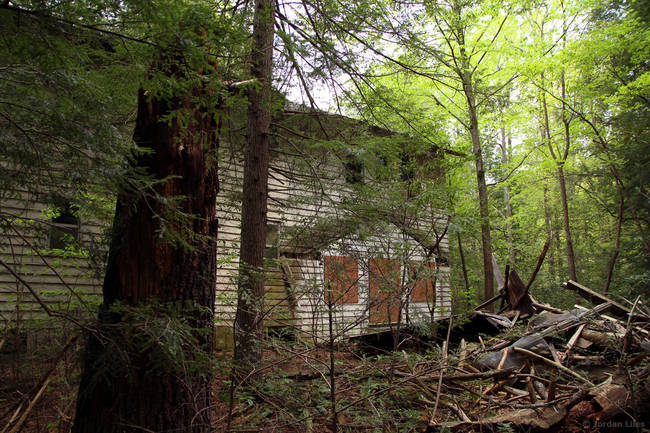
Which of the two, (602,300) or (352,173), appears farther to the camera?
(602,300)

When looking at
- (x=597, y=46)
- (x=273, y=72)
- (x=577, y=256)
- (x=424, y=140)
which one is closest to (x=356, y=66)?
(x=273, y=72)

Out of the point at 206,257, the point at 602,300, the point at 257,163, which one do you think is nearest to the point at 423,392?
the point at 206,257

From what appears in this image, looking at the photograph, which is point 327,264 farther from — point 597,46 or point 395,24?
point 597,46

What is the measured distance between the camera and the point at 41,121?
2480mm

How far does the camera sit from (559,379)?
16.0ft

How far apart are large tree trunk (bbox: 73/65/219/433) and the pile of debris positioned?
2.20 m

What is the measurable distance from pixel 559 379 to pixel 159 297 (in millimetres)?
4760

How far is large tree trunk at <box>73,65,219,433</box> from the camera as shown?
2.68 metres

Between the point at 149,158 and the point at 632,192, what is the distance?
15.0m

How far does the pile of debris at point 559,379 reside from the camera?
3.82 meters

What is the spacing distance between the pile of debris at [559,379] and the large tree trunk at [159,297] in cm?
220

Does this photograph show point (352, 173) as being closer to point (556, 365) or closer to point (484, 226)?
point (556, 365)

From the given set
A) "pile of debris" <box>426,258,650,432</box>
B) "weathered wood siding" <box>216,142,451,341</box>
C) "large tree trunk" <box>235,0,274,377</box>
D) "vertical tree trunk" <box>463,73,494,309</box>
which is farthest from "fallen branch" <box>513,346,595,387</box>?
"vertical tree trunk" <box>463,73,494,309</box>

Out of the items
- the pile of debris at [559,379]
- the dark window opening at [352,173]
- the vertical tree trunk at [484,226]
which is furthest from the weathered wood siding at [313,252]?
the vertical tree trunk at [484,226]
